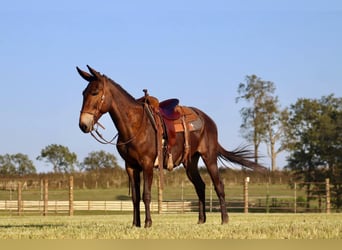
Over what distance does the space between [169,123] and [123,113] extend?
110 cm

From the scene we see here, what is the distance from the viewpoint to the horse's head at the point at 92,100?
34.2 feet

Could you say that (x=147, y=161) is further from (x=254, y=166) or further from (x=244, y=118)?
(x=244, y=118)

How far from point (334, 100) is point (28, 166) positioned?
4363 cm

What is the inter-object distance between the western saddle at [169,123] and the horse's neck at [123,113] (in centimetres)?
29

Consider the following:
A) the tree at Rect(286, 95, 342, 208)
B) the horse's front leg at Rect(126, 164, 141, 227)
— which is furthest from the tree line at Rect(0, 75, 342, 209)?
the horse's front leg at Rect(126, 164, 141, 227)

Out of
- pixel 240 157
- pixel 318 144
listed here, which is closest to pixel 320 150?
pixel 318 144

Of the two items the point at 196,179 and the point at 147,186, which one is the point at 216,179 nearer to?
the point at 196,179

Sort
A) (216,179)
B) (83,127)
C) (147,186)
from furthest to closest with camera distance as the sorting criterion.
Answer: (216,179)
(147,186)
(83,127)

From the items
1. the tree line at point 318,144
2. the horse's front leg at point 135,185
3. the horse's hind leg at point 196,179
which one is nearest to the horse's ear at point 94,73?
the horse's front leg at point 135,185

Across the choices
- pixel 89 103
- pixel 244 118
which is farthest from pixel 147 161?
pixel 244 118

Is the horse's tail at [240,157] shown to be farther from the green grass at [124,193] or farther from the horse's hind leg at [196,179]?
the green grass at [124,193]

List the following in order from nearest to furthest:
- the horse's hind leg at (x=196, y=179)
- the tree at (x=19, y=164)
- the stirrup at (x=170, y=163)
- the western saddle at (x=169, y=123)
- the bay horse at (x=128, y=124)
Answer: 1. the bay horse at (x=128, y=124)
2. the western saddle at (x=169, y=123)
3. the stirrup at (x=170, y=163)
4. the horse's hind leg at (x=196, y=179)
5. the tree at (x=19, y=164)

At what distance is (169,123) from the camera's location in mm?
11820

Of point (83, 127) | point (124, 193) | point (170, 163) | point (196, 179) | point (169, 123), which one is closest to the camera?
point (83, 127)
